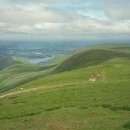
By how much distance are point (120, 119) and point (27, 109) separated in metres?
17.4

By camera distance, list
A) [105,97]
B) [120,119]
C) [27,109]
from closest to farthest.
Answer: [120,119]
[27,109]
[105,97]

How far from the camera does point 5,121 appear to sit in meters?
45.8

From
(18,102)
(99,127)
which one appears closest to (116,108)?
(99,127)

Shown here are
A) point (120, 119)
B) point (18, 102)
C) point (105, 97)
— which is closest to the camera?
point (120, 119)

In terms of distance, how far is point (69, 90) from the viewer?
68250 millimetres

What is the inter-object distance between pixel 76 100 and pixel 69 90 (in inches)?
491

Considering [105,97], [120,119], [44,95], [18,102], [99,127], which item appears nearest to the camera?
[99,127]

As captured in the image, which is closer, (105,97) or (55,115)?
(55,115)

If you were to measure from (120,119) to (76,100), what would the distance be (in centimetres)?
1683

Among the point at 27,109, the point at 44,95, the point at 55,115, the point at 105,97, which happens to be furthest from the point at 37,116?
the point at 44,95

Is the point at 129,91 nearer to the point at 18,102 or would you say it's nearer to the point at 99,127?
the point at 18,102

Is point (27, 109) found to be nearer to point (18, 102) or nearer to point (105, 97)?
point (18, 102)

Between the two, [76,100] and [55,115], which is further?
[76,100]

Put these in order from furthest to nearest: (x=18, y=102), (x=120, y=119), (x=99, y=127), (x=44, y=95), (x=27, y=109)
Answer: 1. (x=44, y=95)
2. (x=18, y=102)
3. (x=27, y=109)
4. (x=120, y=119)
5. (x=99, y=127)
